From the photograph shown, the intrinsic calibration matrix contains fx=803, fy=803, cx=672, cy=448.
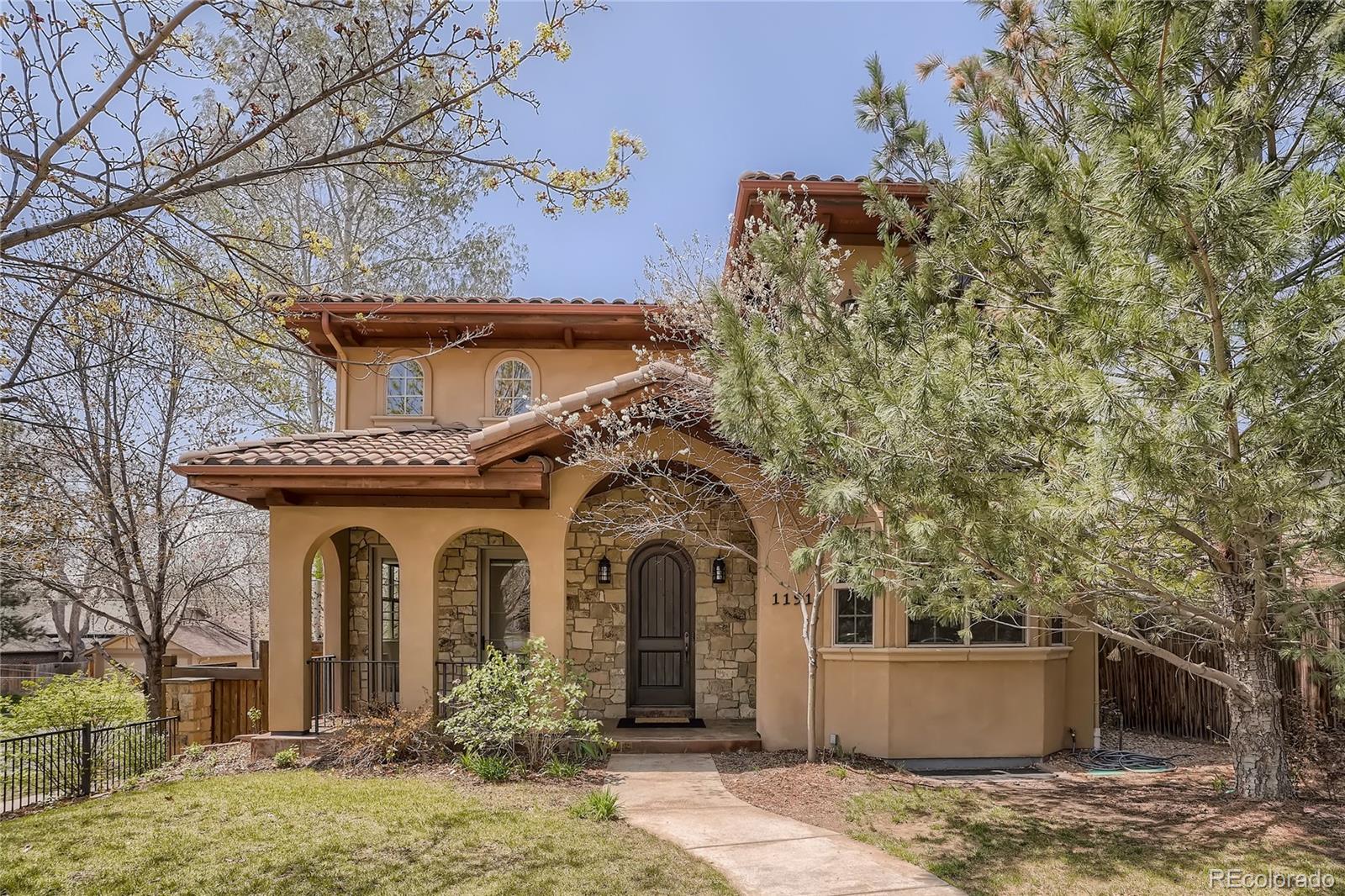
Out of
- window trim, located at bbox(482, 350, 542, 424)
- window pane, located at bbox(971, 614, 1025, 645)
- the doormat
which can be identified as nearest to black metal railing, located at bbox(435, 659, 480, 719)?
the doormat

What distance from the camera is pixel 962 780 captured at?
25.9 feet

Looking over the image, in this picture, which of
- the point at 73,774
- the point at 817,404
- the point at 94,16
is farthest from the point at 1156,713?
the point at 94,16

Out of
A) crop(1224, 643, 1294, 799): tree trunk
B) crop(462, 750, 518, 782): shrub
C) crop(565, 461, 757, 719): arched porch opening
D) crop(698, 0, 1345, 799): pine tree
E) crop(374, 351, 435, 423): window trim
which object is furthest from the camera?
crop(374, 351, 435, 423): window trim

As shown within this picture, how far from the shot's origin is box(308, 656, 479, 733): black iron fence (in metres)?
9.05

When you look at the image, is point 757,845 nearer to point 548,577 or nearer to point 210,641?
point 548,577

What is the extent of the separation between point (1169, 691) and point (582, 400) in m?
8.84

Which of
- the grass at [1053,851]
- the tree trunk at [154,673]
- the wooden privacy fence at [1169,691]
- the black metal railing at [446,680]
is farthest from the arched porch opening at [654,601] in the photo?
the tree trunk at [154,673]

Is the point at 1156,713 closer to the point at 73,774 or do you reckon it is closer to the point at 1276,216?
the point at 1276,216

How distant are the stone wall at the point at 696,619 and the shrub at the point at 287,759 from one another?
3591 millimetres

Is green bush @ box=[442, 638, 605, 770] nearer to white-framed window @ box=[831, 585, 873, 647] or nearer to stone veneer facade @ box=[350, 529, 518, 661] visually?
stone veneer facade @ box=[350, 529, 518, 661]

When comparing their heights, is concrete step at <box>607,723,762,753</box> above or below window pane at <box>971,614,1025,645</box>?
below

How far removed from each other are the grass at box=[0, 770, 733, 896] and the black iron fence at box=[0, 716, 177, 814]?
1.64 ft

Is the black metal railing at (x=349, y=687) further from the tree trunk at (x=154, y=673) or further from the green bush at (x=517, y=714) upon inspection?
the tree trunk at (x=154, y=673)

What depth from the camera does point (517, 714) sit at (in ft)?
25.6
